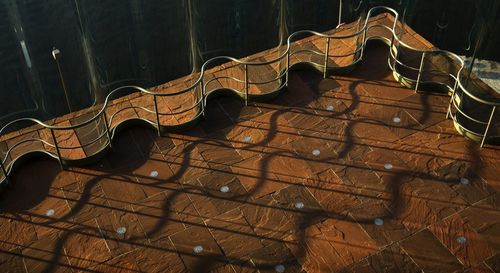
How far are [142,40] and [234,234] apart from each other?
8.79ft

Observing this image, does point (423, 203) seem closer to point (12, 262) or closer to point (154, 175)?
point (154, 175)

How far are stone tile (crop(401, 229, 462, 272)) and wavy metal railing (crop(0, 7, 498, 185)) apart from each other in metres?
1.70

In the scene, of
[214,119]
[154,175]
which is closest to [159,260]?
[154,175]

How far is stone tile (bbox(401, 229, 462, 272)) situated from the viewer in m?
5.90

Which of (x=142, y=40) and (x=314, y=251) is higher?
(x=142, y=40)

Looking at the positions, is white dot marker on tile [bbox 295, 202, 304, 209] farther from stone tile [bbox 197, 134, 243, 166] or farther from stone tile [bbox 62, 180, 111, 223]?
stone tile [bbox 62, 180, 111, 223]

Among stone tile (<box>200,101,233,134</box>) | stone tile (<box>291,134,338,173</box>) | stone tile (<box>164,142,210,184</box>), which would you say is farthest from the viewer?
stone tile (<box>200,101,233,134</box>)

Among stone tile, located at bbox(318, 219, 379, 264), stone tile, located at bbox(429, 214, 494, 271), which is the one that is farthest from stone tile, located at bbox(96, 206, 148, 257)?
stone tile, located at bbox(429, 214, 494, 271)

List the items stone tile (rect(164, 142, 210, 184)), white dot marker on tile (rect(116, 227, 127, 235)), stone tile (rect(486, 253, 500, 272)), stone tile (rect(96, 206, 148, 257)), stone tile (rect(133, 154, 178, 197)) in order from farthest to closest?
1. stone tile (rect(164, 142, 210, 184))
2. stone tile (rect(133, 154, 178, 197))
3. white dot marker on tile (rect(116, 227, 127, 235))
4. stone tile (rect(96, 206, 148, 257))
5. stone tile (rect(486, 253, 500, 272))

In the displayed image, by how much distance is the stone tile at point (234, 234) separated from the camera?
20.0 feet

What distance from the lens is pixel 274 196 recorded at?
6.62 meters

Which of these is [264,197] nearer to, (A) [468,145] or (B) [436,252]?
(B) [436,252]

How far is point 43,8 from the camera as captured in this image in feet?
35.8

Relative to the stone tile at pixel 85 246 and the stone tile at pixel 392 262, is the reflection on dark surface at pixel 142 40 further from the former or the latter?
the stone tile at pixel 392 262
